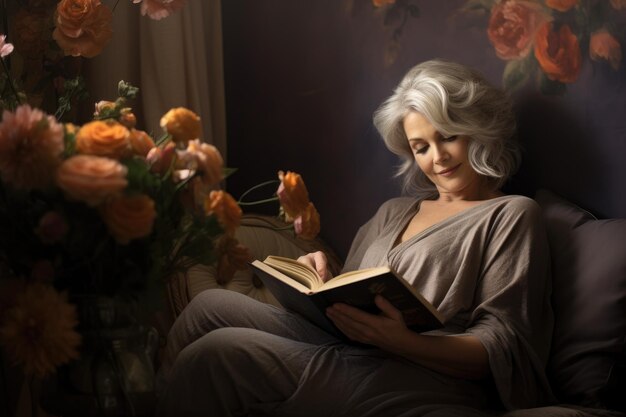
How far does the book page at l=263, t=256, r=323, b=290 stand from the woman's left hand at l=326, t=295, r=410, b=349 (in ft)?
0.22

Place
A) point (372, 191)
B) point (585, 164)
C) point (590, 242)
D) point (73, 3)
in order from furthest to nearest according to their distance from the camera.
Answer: point (372, 191)
point (585, 164)
point (590, 242)
point (73, 3)

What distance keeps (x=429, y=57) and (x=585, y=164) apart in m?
0.54

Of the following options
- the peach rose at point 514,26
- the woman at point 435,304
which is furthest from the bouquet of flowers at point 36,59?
the peach rose at point 514,26

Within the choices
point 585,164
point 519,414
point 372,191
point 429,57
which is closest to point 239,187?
point 372,191

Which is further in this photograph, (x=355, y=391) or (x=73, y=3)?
(x=355, y=391)

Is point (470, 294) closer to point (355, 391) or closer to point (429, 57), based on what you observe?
point (355, 391)

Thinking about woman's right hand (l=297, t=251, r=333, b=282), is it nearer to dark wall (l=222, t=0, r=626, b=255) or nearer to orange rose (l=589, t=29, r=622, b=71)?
dark wall (l=222, t=0, r=626, b=255)

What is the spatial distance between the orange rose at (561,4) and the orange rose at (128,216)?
1.21 metres

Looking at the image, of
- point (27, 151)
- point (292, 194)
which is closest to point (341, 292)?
point (292, 194)

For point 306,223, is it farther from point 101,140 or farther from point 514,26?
point 514,26

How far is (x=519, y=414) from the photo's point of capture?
1607 mm

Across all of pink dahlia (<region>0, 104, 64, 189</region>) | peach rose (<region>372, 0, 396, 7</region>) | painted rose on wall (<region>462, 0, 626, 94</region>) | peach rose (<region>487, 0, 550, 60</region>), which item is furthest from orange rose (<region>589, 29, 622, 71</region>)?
pink dahlia (<region>0, 104, 64, 189</region>)

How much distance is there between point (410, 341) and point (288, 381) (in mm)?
239

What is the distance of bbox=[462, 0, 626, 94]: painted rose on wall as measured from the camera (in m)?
1.86
